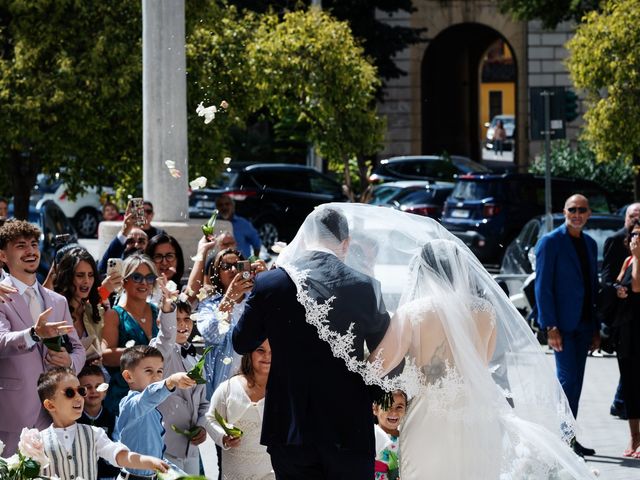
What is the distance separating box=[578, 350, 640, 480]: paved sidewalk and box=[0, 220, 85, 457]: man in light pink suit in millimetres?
4093

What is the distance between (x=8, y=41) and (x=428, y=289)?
13.6 m

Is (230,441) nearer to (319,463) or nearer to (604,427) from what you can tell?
(319,463)

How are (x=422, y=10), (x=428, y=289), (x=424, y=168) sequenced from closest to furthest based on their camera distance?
1. (x=428, y=289)
2. (x=424, y=168)
3. (x=422, y=10)

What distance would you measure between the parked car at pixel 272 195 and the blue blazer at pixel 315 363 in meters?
21.5

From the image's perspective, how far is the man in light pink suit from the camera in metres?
7.86

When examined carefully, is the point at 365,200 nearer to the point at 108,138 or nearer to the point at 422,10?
the point at 108,138

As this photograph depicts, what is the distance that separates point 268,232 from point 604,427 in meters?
17.2

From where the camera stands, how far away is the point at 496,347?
7371mm

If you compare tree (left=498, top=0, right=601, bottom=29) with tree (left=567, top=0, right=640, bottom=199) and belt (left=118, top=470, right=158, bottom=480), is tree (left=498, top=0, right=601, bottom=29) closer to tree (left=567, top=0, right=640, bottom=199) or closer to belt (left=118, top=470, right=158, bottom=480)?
tree (left=567, top=0, right=640, bottom=199)

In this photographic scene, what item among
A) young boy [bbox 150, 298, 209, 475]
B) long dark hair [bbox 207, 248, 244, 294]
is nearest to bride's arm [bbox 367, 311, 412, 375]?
young boy [bbox 150, 298, 209, 475]

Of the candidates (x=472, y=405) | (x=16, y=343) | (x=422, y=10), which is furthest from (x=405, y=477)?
(x=422, y=10)

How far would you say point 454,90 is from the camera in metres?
56.9

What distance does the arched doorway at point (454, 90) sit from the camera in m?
52.8

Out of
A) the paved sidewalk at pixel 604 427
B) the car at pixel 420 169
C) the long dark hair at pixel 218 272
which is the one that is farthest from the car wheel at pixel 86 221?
the long dark hair at pixel 218 272
